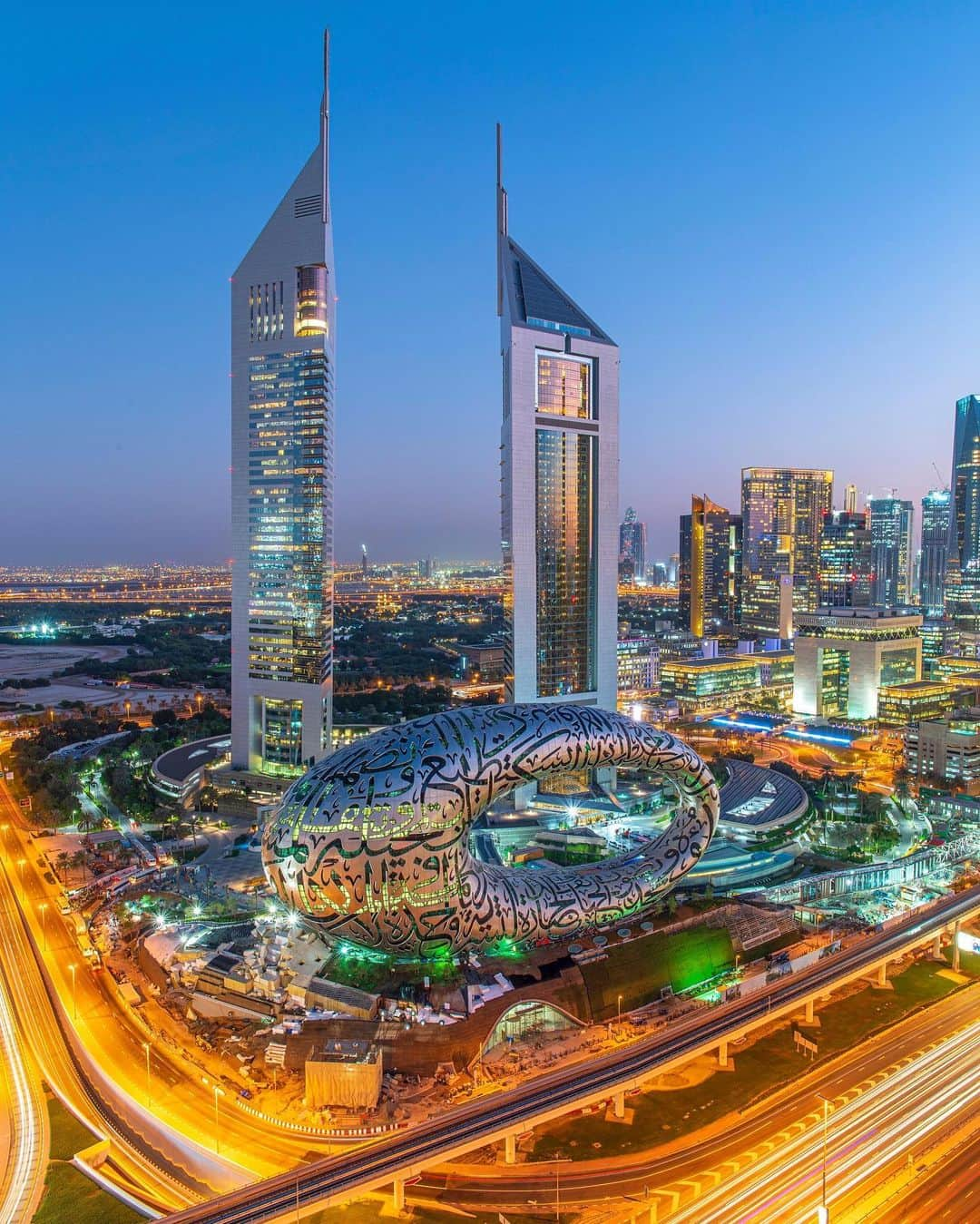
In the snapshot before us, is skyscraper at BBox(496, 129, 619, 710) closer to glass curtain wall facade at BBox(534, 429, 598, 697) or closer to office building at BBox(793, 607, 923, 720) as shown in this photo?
glass curtain wall facade at BBox(534, 429, 598, 697)

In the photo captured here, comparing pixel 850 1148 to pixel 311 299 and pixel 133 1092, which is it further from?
pixel 311 299

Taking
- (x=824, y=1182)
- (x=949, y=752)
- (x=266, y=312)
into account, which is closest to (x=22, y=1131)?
(x=824, y=1182)

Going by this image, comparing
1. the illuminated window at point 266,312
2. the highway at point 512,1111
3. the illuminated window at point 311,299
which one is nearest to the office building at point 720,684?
the illuminated window at point 311,299

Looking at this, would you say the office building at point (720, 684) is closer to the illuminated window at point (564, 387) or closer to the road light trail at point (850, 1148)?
the illuminated window at point (564, 387)

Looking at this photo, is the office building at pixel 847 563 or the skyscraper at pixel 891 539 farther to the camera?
the skyscraper at pixel 891 539

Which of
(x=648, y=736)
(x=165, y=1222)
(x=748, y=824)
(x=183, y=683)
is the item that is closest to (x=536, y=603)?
(x=748, y=824)

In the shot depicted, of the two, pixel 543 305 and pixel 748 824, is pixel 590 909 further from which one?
pixel 543 305
